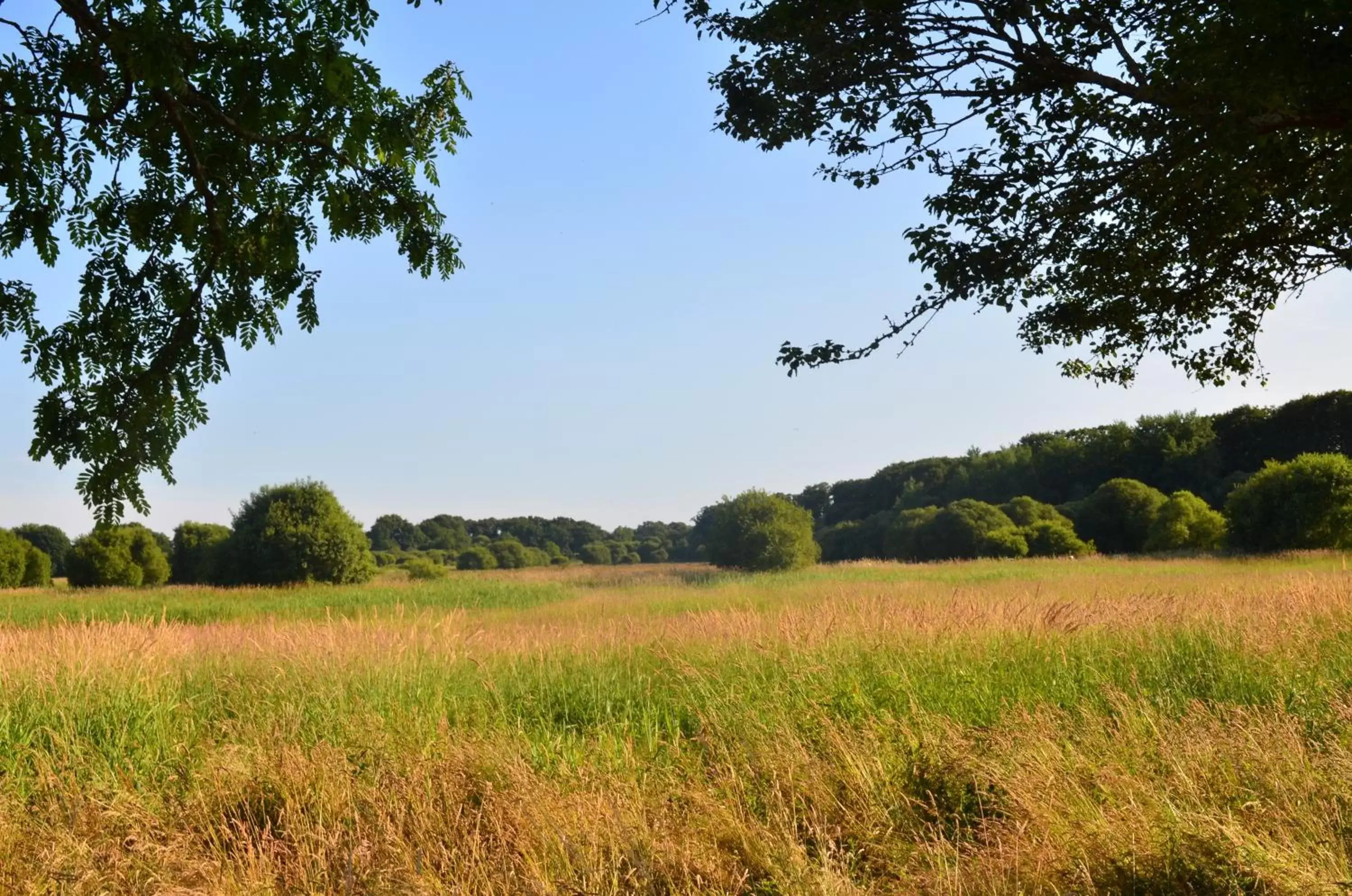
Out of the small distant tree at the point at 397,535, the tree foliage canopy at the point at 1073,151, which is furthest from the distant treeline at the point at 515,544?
the tree foliage canopy at the point at 1073,151

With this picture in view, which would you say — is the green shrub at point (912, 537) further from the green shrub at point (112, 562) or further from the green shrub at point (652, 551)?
the green shrub at point (112, 562)

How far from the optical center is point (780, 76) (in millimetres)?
7406

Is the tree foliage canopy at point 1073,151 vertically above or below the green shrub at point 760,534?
above

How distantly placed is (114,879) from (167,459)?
2.87 m

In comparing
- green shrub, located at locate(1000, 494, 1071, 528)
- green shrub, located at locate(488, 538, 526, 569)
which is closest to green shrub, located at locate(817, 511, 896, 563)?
green shrub, located at locate(1000, 494, 1071, 528)

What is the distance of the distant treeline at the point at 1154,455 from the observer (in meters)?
43.9

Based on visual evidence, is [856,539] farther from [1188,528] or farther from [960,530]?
[1188,528]

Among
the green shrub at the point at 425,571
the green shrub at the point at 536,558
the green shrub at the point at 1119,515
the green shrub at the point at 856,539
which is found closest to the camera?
the green shrub at the point at 425,571

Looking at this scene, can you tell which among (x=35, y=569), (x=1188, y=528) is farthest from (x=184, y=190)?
(x=35, y=569)

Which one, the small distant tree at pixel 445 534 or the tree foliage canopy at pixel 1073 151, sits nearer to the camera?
the tree foliage canopy at pixel 1073 151

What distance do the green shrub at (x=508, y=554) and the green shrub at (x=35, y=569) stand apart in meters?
23.1

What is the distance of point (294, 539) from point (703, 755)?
78.3 ft

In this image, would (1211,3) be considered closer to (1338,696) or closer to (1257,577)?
(1338,696)

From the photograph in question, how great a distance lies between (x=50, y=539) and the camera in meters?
55.5
